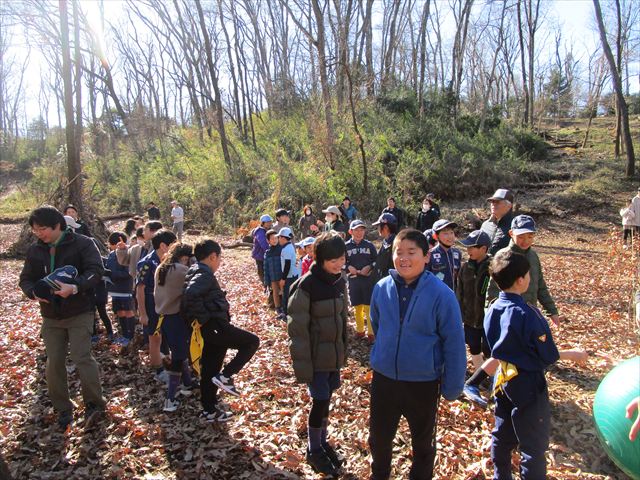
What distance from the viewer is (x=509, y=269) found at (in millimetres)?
3139

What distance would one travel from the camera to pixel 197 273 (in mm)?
4312

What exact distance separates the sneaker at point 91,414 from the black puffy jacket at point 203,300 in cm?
156

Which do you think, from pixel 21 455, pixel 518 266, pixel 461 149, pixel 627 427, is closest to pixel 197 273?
pixel 21 455

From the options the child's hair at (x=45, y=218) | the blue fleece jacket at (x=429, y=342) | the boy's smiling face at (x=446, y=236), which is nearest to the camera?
the blue fleece jacket at (x=429, y=342)

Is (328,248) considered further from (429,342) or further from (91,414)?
(91,414)

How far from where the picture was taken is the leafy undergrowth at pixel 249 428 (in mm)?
3812

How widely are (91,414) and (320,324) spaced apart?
2964 millimetres

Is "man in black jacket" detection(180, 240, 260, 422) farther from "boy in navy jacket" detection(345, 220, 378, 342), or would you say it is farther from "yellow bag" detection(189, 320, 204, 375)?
"boy in navy jacket" detection(345, 220, 378, 342)

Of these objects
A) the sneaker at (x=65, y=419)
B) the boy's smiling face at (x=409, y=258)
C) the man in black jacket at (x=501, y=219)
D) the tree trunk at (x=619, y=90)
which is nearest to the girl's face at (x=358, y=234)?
the man in black jacket at (x=501, y=219)

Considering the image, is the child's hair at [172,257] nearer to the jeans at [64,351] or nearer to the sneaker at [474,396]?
the jeans at [64,351]

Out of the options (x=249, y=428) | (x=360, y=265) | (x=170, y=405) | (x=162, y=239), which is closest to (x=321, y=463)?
(x=249, y=428)

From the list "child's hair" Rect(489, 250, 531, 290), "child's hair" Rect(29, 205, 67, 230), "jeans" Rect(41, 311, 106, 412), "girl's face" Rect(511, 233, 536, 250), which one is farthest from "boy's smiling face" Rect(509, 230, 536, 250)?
"child's hair" Rect(29, 205, 67, 230)

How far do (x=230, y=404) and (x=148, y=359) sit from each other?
79.6 inches

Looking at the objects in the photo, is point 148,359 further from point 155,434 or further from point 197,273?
point 197,273
